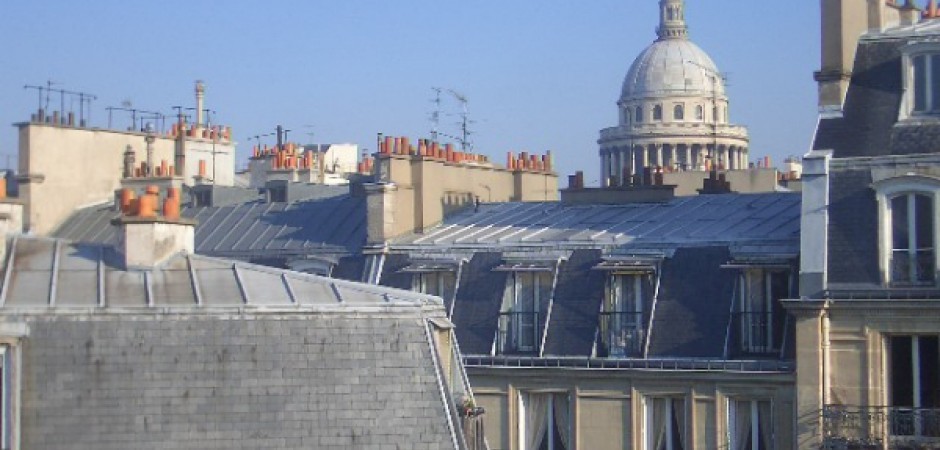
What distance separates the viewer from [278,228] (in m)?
39.6

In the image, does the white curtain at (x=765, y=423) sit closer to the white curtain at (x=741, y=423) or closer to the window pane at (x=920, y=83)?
the white curtain at (x=741, y=423)

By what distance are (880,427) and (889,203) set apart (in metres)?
3.79

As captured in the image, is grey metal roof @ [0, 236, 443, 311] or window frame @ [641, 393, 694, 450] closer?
grey metal roof @ [0, 236, 443, 311]

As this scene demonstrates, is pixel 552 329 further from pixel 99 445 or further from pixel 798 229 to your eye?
pixel 99 445

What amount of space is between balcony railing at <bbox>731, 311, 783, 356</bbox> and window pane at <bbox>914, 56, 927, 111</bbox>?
4.62m

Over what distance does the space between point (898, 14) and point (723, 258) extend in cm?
584

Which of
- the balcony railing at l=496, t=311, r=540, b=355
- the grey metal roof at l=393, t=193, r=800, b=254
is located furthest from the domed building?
the balcony railing at l=496, t=311, r=540, b=355

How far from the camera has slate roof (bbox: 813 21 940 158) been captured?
1136 inches

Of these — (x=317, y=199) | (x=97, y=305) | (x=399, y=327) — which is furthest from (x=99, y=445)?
(x=317, y=199)

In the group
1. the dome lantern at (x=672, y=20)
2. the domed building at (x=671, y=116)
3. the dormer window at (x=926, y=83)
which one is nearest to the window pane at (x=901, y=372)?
the dormer window at (x=926, y=83)

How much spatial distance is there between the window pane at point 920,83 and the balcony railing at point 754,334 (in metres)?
4.62

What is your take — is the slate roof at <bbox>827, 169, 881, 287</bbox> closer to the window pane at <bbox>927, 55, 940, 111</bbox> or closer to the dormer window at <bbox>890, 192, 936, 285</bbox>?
the dormer window at <bbox>890, 192, 936, 285</bbox>

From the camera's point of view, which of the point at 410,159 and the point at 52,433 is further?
the point at 410,159

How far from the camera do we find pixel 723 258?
31.5 m
